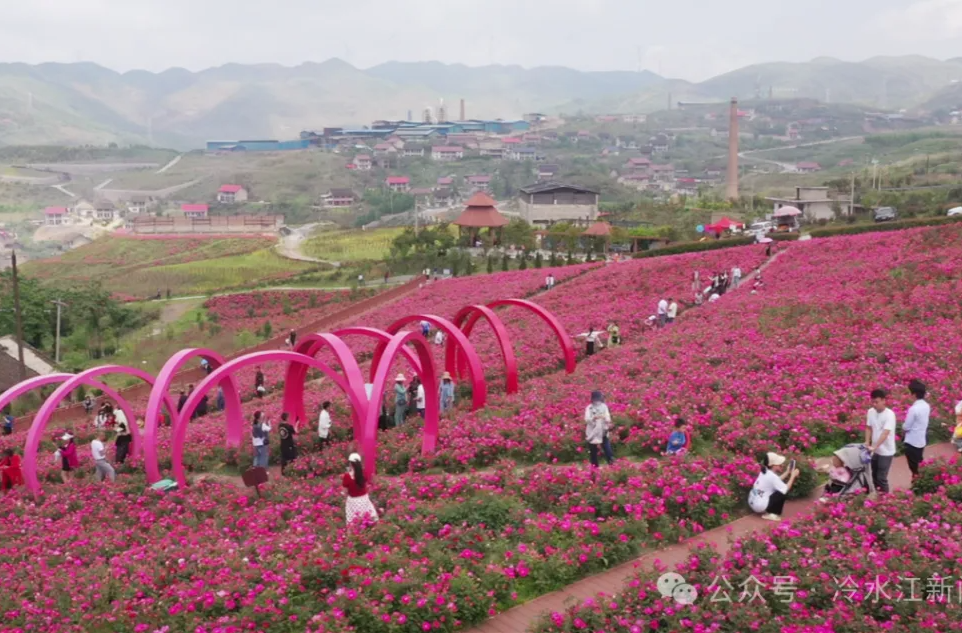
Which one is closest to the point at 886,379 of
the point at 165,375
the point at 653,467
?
the point at 653,467

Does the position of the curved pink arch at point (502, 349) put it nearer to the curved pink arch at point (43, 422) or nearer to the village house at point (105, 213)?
the curved pink arch at point (43, 422)

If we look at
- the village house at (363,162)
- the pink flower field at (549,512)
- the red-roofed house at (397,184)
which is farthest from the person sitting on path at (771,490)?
the village house at (363,162)

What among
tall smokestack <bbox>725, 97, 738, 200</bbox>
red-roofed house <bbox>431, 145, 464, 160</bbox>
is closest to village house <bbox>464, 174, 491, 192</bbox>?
red-roofed house <bbox>431, 145, 464, 160</bbox>

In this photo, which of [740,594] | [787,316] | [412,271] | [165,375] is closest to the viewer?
[740,594]

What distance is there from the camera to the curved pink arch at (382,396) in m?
13.5

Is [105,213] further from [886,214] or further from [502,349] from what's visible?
[502,349]

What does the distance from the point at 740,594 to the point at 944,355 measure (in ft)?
30.4

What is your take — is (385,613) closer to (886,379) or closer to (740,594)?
(740,594)

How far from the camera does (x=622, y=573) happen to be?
9953mm

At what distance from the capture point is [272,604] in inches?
353

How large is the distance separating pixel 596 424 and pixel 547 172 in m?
155

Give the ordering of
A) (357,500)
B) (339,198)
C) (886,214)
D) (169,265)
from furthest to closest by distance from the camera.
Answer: (339,198)
(169,265)
(886,214)
(357,500)

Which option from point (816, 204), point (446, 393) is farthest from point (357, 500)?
point (816, 204)

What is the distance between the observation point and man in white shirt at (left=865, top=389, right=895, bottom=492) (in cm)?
1041
